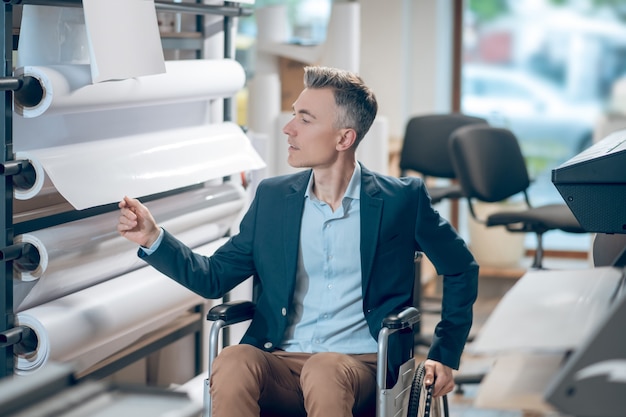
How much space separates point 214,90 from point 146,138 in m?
0.42

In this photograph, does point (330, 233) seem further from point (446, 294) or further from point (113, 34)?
point (113, 34)

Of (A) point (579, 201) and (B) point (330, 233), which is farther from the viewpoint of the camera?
(B) point (330, 233)

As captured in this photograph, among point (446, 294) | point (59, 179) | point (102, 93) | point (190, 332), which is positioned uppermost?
point (102, 93)

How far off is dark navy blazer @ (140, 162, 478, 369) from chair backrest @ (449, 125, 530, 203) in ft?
6.41

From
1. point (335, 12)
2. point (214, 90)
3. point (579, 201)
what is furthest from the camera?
point (335, 12)

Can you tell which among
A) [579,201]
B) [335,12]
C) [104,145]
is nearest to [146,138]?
[104,145]

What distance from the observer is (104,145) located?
2.52m

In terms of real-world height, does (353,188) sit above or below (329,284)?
above

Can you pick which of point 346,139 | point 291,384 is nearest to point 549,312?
point 291,384

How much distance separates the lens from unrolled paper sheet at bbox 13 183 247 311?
228cm

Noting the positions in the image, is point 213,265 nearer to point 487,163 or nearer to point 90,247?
point 90,247

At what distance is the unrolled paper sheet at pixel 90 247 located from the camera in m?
2.28

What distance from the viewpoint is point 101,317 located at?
2432mm

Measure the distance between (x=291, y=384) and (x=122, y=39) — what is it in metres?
0.93
